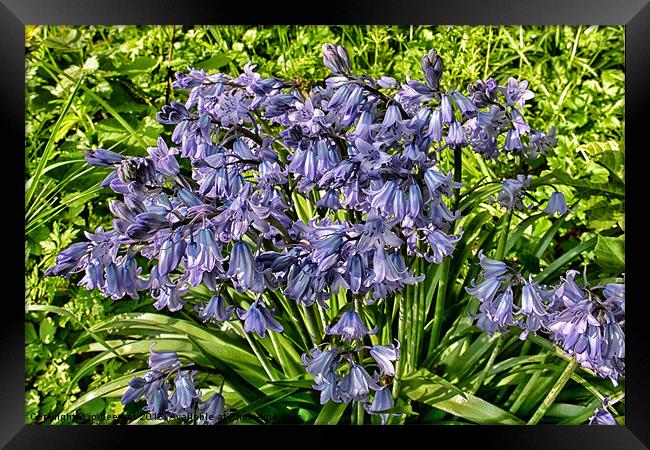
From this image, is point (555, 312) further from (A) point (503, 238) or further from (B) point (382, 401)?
(B) point (382, 401)

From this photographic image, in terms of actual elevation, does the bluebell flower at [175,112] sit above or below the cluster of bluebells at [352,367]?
above

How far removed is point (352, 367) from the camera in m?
1.44

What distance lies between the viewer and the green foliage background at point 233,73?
1.64 metres

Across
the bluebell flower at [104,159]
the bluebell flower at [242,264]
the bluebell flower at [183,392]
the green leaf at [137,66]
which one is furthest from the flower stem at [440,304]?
the green leaf at [137,66]

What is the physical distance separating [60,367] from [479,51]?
1.39 m

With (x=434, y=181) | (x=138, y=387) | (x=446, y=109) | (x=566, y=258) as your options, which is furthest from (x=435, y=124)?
(x=138, y=387)

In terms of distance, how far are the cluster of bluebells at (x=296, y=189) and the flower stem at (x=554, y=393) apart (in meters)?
0.45

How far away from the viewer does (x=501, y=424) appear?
5.28 ft

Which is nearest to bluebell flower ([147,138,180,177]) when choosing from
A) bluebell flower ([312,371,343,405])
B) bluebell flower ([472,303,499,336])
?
bluebell flower ([312,371,343,405])

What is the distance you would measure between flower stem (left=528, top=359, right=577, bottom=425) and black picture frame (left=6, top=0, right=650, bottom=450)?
0.03 m

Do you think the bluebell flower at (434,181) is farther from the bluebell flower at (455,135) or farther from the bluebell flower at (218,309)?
the bluebell flower at (218,309)

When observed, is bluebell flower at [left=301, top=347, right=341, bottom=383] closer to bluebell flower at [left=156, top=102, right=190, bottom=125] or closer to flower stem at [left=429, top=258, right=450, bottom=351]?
flower stem at [left=429, top=258, right=450, bottom=351]
